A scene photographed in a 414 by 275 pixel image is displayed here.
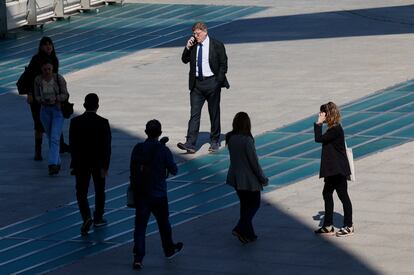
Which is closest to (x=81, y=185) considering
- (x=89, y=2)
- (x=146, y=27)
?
(x=146, y=27)

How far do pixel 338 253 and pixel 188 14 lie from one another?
68.7ft

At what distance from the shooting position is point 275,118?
71.2 ft

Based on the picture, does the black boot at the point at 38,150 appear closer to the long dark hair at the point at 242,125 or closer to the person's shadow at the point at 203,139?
the person's shadow at the point at 203,139

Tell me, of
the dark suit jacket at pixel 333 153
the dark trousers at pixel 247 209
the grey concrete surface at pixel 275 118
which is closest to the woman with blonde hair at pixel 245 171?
the dark trousers at pixel 247 209

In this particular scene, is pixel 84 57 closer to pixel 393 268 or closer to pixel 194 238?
pixel 194 238

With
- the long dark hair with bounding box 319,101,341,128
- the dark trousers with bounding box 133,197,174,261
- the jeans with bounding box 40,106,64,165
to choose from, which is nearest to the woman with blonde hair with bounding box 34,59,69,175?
the jeans with bounding box 40,106,64,165

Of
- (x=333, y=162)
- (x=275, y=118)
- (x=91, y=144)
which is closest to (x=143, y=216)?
(x=91, y=144)

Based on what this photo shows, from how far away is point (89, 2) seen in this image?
35.5 m

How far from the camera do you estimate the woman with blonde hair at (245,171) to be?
1448 centimetres

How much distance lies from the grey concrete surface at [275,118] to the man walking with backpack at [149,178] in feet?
1.40

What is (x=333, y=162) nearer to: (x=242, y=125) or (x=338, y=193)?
(x=338, y=193)

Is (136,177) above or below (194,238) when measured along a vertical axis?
above

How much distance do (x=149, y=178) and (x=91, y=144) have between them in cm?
160

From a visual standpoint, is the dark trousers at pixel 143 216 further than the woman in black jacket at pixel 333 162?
No
